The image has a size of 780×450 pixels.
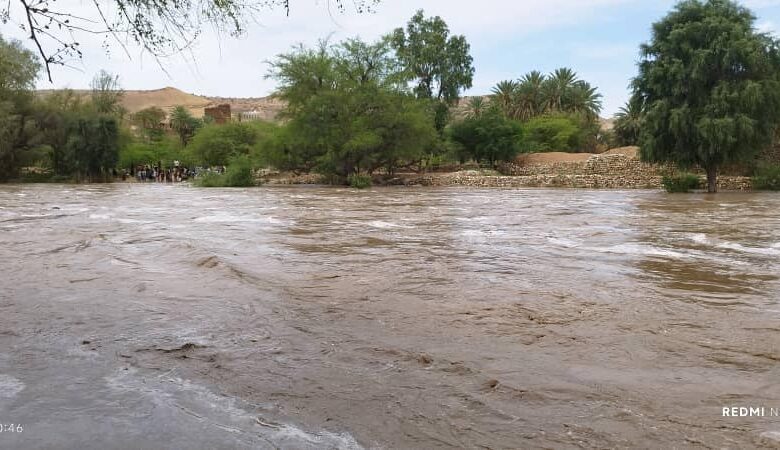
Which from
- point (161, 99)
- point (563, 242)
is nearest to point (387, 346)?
point (563, 242)

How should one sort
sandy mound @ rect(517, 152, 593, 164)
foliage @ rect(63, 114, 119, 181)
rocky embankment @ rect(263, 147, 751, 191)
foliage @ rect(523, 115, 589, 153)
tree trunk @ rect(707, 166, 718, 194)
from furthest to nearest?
foliage @ rect(523, 115, 589, 153), foliage @ rect(63, 114, 119, 181), sandy mound @ rect(517, 152, 593, 164), rocky embankment @ rect(263, 147, 751, 191), tree trunk @ rect(707, 166, 718, 194)

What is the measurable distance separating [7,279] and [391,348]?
5.15m

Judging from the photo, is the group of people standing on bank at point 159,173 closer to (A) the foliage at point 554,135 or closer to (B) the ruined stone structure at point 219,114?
(B) the ruined stone structure at point 219,114

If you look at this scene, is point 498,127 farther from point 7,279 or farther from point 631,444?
point 631,444

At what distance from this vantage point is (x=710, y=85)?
2808 cm

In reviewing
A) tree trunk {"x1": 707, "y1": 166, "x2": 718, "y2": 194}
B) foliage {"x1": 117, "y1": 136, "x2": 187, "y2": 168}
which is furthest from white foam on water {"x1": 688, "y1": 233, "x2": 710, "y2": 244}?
foliage {"x1": 117, "y1": 136, "x2": 187, "y2": 168}

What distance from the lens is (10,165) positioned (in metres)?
46.6

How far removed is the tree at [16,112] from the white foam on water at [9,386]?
46180 mm

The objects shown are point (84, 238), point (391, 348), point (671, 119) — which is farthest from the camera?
point (671, 119)

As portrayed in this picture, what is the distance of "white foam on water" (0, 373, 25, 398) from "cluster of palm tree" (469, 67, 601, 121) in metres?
60.7

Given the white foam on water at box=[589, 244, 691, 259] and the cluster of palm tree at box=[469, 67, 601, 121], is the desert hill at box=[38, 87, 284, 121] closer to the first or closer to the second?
the cluster of palm tree at box=[469, 67, 601, 121]

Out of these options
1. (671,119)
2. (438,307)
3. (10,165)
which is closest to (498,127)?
(671,119)

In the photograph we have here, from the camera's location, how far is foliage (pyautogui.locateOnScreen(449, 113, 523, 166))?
46062 mm

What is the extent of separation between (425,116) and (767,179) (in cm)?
2036
